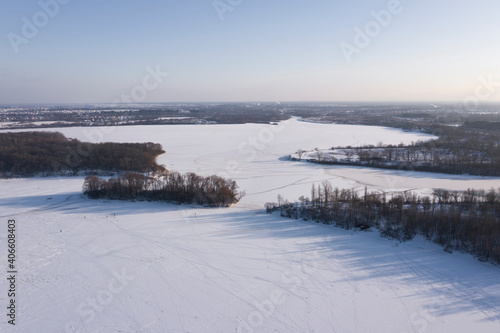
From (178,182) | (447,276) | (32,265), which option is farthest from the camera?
(178,182)

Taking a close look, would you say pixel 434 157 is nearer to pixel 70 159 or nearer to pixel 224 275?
pixel 224 275

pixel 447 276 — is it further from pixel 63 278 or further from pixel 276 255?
pixel 63 278

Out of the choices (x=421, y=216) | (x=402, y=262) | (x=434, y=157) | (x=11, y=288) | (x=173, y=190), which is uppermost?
(x=434, y=157)

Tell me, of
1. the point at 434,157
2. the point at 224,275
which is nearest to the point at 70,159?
the point at 224,275

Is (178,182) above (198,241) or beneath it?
above

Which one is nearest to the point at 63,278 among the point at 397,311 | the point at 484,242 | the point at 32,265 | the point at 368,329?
the point at 32,265
